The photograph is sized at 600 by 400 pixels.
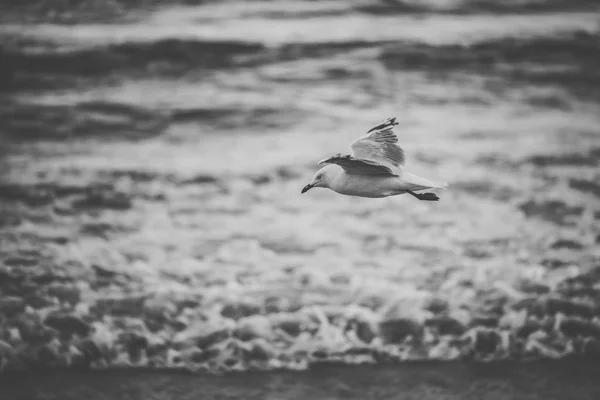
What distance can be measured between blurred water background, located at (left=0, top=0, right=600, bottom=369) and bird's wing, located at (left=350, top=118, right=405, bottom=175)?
18.9 ft

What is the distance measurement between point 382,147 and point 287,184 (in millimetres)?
7480

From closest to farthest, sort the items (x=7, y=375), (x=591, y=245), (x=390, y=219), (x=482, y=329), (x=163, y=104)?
(x=7, y=375)
(x=482, y=329)
(x=591, y=245)
(x=390, y=219)
(x=163, y=104)

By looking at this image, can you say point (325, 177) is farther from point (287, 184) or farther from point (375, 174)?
point (287, 184)

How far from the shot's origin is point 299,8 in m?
11.0

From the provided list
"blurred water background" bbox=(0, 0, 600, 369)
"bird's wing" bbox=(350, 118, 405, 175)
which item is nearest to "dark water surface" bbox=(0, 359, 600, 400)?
"blurred water background" bbox=(0, 0, 600, 369)

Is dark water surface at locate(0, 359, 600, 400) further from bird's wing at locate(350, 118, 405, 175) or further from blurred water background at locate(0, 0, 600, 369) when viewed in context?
bird's wing at locate(350, 118, 405, 175)

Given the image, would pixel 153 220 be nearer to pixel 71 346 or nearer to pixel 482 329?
pixel 71 346

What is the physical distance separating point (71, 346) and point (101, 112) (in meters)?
3.87

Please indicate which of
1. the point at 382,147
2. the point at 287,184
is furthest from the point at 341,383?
the point at 382,147

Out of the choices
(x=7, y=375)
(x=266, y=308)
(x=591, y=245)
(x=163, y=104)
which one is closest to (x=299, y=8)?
(x=163, y=104)

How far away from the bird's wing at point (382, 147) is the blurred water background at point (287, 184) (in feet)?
18.9

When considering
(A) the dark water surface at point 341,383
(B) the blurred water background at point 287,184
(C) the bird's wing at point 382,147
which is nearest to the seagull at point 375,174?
(C) the bird's wing at point 382,147

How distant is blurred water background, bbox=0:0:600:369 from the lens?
8.60m

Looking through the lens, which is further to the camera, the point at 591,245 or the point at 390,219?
the point at 390,219
